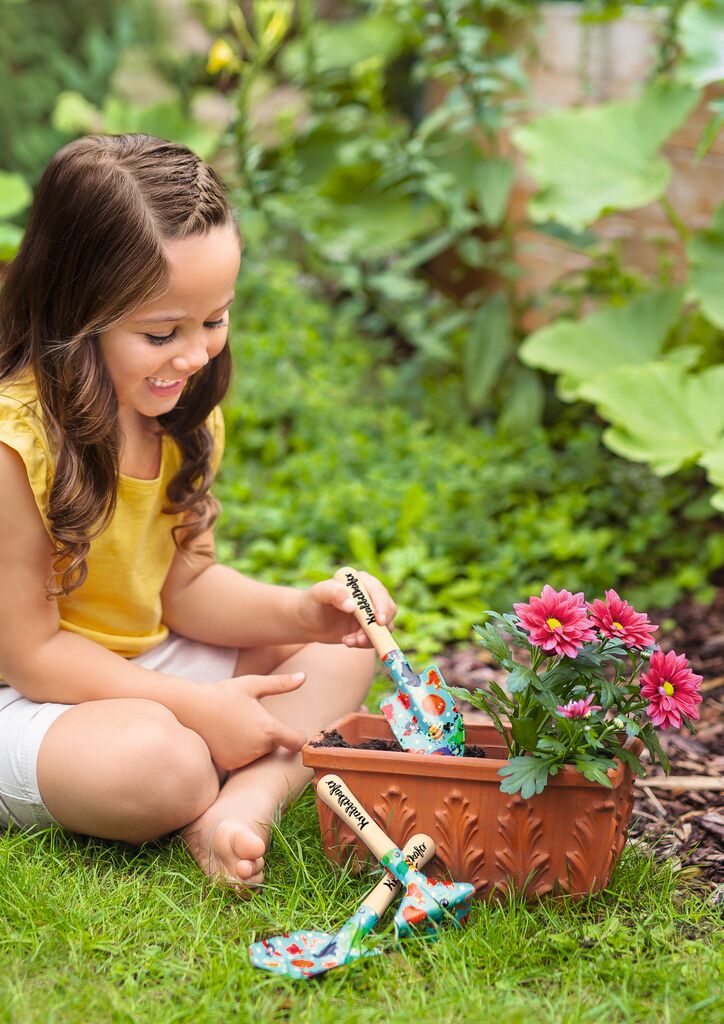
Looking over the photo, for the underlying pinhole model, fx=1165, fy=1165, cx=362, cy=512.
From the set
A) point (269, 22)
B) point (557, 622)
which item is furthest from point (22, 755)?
point (269, 22)

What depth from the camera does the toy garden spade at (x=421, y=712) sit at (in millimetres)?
1473

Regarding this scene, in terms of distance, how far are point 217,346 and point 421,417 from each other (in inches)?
75.4

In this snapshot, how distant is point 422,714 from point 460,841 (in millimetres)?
168

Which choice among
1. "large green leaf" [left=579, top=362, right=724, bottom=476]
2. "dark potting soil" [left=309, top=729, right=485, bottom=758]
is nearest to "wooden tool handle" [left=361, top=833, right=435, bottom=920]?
"dark potting soil" [left=309, top=729, right=485, bottom=758]

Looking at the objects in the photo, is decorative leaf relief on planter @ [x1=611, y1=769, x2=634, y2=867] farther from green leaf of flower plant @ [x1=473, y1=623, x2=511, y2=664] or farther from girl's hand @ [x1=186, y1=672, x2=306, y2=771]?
girl's hand @ [x1=186, y1=672, x2=306, y2=771]

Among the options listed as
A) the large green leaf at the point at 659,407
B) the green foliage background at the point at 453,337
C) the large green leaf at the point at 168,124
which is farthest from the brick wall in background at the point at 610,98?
the large green leaf at the point at 168,124

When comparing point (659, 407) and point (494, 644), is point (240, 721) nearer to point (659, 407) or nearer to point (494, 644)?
point (494, 644)

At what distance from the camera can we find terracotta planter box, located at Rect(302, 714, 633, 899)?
53.4 inches

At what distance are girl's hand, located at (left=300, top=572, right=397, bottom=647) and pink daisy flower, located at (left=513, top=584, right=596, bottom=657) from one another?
273 mm

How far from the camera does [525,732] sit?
1365 mm

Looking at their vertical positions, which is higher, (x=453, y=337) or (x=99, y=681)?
(x=99, y=681)

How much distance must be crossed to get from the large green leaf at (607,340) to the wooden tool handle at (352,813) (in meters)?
1.55

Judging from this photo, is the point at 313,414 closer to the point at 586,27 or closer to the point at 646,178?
the point at 646,178

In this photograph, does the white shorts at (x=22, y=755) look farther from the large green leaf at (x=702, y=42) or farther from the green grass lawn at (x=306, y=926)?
the large green leaf at (x=702, y=42)
